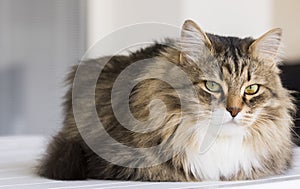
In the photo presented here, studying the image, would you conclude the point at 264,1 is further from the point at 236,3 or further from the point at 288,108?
the point at 288,108

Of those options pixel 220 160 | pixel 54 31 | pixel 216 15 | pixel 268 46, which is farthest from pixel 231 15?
pixel 220 160

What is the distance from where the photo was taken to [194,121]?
83 cm

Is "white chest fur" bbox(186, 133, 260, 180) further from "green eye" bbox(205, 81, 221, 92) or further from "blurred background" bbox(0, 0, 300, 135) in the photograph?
"blurred background" bbox(0, 0, 300, 135)

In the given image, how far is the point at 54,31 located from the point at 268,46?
1.38 metres

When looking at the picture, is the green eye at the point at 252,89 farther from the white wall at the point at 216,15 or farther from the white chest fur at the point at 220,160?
the white wall at the point at 216,15

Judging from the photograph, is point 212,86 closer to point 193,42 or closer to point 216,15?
point 193,42

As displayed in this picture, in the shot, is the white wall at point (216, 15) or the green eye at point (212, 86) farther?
the white wall at point (216, 15)

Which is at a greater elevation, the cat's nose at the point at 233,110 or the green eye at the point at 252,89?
the green eye at the point at 252,89

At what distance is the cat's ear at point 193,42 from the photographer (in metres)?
0.86

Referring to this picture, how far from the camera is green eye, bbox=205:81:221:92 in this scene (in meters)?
0.83

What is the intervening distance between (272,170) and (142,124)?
10.0 inches

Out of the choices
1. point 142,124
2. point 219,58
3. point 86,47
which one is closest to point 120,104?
point 142,124

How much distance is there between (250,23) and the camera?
6.09ft

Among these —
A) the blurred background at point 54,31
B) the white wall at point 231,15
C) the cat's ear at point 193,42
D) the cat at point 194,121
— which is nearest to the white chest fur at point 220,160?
A: the cat at point 194,121
